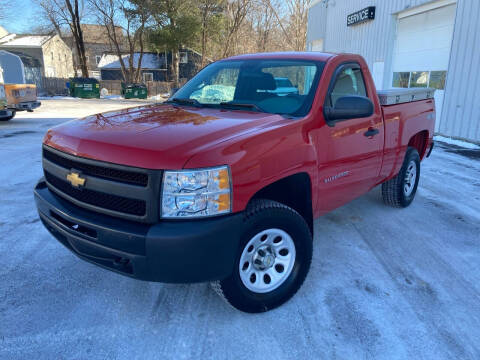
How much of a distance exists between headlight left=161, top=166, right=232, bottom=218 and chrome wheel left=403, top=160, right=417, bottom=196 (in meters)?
3.35

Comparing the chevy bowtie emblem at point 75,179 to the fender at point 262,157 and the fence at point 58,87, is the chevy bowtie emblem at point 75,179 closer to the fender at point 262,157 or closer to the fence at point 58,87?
the fender at point 262,157

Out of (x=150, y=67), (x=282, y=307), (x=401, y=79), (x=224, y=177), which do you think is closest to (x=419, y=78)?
(x=401, y=79)

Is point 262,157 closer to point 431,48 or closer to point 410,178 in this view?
point 410,178

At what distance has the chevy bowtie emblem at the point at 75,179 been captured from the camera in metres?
2.41

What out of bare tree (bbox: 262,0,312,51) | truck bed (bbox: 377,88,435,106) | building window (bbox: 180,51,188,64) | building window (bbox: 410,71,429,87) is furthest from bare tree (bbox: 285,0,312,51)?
truck bed (bbox: 377,88,435,106)

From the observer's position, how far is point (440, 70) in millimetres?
10664

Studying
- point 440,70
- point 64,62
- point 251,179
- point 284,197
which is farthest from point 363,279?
point 64,62

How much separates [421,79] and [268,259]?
36.5 feet

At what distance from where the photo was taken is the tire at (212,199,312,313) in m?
2.42

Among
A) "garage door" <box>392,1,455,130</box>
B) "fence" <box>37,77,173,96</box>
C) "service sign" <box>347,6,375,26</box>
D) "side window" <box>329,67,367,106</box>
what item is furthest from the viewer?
"fence" <box>37,77,173,96</box>

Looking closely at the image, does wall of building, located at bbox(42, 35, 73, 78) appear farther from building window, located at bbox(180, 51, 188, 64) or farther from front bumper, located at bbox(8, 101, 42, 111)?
front bumper, located at bbox(8, 101, 42, 111)

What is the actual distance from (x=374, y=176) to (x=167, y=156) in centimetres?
251

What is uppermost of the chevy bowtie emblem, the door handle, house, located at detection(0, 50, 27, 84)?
house, located at detection(0, 50, 27, 84)

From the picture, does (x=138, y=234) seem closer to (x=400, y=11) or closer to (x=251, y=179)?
(x=251, y=179)
